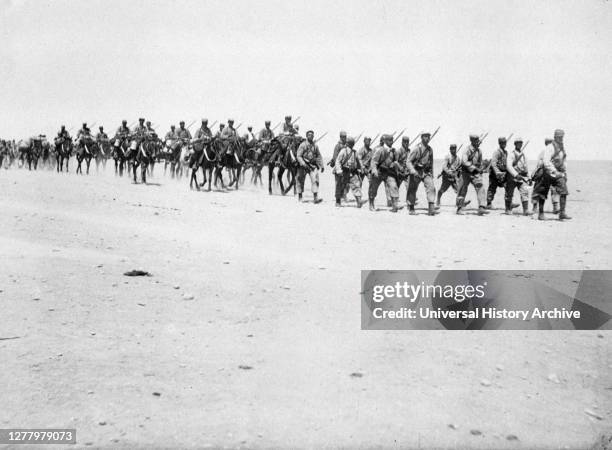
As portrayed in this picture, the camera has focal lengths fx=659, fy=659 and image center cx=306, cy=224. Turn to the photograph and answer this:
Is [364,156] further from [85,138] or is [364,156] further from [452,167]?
[85,138]

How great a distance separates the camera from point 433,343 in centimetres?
606

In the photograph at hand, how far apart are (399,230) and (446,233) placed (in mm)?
867

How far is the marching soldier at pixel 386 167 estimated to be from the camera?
1598cm

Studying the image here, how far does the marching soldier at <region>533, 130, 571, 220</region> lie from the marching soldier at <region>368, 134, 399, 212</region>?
3.24 metres

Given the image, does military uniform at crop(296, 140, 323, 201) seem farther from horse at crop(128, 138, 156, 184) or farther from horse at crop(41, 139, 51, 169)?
horse at crop(41, 139, 51, 169)

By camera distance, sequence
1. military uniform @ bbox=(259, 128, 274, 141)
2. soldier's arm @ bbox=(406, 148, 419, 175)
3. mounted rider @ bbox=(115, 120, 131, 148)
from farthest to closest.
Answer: mounted rider @ bbox=(115, 120, 131, 148) < military uniform @ bbox=(259, 128, 274, 141) < soldier's arm @ bbox=(406, 148, 419, 175)

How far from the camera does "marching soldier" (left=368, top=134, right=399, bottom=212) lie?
16.0m

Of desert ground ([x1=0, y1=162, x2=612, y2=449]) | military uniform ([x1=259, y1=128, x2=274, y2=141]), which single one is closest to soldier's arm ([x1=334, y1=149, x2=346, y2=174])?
military uniform ([x1=259, y1=128, x2=274, y2=141])

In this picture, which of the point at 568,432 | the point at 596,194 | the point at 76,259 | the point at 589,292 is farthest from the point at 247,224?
the point at 596,194

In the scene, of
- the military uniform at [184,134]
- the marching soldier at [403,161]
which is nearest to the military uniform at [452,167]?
the marching soldier at [403,161]

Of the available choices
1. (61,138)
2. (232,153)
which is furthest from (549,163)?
(61,138)

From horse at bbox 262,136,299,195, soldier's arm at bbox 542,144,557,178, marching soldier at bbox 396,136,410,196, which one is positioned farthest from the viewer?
horse at bbox 262,136,299,195

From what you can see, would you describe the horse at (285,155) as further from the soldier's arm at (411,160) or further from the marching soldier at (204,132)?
the soldier's arm at (411,160)

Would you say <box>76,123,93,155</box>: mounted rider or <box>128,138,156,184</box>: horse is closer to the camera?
<box>128,138,156,184</box>: horse
